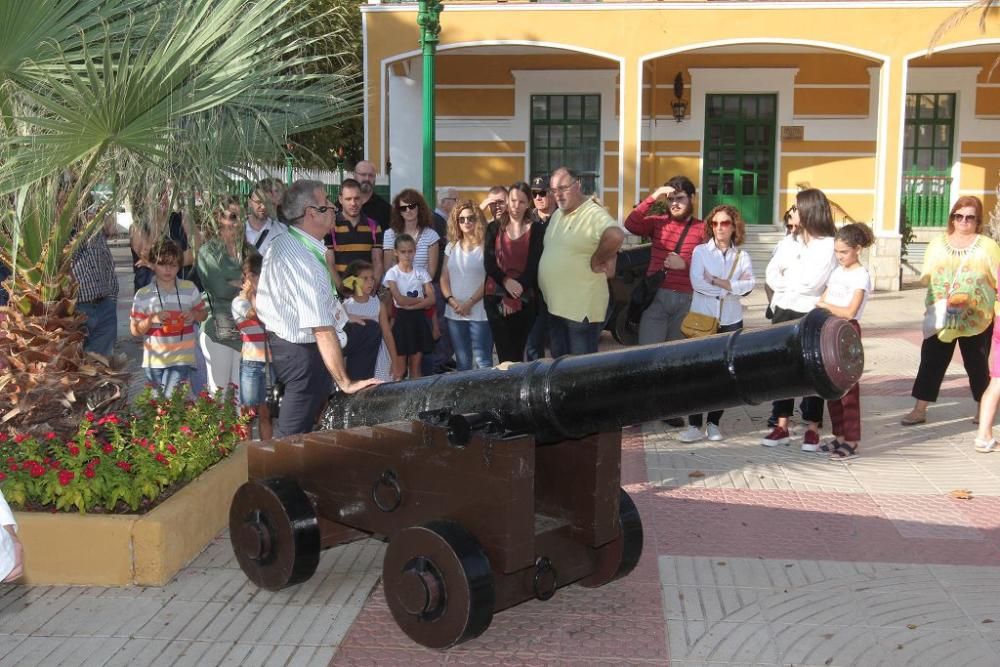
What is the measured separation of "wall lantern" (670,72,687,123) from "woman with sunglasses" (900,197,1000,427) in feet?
45.2

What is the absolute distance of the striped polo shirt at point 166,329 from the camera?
7102 millimetres

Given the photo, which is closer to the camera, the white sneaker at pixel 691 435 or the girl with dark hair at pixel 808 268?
the girl with dark hair at pixel 808 268

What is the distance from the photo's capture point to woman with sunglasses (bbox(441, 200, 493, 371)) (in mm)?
8273

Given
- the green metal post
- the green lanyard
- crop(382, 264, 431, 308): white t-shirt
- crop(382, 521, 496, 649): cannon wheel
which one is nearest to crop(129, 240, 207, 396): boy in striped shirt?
crop(382, 264, 431, 308): white t-shirt

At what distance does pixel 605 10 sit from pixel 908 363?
998cm

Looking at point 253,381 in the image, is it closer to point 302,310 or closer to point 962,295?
point 302,310

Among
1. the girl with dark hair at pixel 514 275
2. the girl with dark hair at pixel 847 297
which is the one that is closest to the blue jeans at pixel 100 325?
the girl with dark hair at pixel 514 275

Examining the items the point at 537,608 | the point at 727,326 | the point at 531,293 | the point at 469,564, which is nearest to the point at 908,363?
the point at 727,326

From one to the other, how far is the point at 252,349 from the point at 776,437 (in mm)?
3823

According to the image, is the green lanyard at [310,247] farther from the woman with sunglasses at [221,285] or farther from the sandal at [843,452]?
the sandal at [843,452]

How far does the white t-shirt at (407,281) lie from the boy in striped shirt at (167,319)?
68.0 inches

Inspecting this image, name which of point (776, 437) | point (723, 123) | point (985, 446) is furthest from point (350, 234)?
point (723, 123)

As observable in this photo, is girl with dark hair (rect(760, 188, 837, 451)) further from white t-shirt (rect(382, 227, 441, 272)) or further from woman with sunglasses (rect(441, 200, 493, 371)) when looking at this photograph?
white t-shirt (rect(382, 227, 441, 272))

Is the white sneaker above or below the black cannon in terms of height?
below
